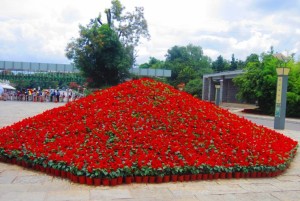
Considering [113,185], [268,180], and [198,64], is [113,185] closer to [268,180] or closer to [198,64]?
[268,180]

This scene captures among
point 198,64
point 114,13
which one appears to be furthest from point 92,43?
point 198,64

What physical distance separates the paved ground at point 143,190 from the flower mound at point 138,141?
218 millimetres

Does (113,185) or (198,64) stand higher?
(198,64)

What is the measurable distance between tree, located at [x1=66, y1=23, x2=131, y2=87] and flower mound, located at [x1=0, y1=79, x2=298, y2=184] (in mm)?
19702

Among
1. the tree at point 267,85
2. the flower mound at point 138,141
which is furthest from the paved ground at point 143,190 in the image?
the tree at point 267,85

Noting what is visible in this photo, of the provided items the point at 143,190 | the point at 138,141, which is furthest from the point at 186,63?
the point at 143,190

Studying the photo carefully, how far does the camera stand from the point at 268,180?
5.50m

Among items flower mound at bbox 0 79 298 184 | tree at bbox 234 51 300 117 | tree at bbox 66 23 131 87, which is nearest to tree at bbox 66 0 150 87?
tree at bbox 66 23 131 87

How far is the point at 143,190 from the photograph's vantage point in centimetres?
464

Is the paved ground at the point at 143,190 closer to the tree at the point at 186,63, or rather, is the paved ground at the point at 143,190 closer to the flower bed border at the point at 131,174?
the flower bed border at the point at 131,174

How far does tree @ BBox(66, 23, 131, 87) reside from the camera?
88.6 ft

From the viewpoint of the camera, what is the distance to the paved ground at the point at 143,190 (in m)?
4.31

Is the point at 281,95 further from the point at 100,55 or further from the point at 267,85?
the point at 100,55

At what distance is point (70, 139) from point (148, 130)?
1.41 metres
